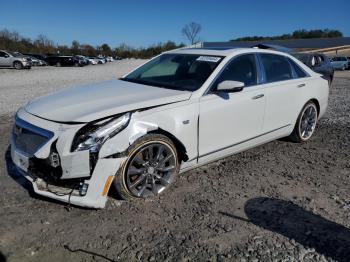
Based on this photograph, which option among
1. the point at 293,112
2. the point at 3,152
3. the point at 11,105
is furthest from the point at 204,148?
the point at 11,105

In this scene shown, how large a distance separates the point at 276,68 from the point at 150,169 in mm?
2672

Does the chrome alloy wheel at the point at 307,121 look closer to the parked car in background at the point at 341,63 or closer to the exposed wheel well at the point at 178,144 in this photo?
the exposed wheel well at the point at 178,144

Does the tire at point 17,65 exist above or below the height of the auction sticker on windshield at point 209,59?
below

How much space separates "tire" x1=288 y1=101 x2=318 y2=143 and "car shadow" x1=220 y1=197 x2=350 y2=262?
217cm

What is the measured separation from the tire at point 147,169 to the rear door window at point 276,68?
6.64 ft

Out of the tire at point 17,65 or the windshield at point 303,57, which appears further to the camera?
the tire at point 17,65

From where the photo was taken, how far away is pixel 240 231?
3158mm

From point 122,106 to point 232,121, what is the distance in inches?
58.2

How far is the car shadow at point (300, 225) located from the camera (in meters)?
2.93

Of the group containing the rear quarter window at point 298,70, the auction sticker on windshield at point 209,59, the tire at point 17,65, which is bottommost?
the tire at point 17,65

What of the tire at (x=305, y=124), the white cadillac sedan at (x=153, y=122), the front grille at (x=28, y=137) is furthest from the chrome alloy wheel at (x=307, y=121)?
the front grille at (x=28, y=137)

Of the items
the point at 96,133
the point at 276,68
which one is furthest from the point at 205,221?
the point at 276,68

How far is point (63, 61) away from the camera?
134 feet

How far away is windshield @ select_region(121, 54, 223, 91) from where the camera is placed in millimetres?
4254
